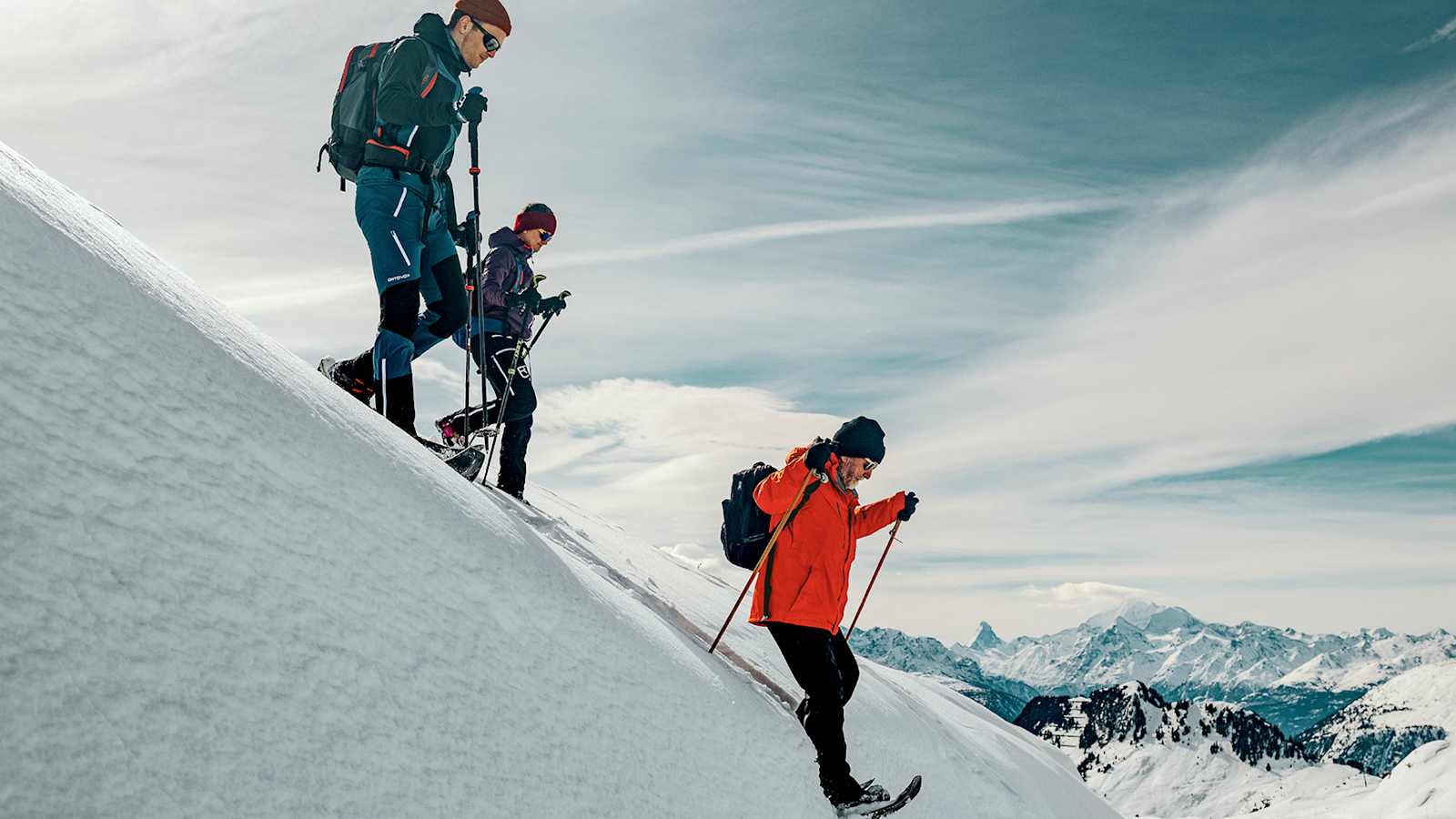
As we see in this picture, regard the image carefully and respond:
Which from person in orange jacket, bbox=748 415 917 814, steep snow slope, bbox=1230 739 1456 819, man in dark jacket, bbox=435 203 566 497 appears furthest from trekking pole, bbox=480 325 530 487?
steep snow slope, bbox=1230 739 1456 819

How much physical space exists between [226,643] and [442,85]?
16.8 feet

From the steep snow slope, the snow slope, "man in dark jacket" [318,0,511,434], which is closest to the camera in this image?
the snow slope

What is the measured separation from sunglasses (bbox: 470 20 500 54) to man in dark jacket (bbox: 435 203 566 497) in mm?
2454

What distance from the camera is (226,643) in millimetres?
2770

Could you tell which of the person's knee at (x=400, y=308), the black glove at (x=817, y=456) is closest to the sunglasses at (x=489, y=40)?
the person's knee at (x=400, y=308)

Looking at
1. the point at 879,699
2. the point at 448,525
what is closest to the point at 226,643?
the point at 448,525

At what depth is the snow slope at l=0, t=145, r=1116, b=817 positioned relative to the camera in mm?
2412

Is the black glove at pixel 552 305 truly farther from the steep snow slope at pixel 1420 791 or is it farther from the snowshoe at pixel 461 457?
the steep snow slope at pixel 1420 791

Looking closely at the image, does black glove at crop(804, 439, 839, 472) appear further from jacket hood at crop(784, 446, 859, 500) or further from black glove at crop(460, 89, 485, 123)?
black glove at crop(460, 89, 485, 123)

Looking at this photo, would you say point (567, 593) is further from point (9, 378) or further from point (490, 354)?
point (490, 354)

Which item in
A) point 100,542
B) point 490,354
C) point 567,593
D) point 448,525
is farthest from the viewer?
point 490,354

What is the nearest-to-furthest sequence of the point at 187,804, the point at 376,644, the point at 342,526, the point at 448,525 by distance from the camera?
the point at 187,804 < the point at 376,644 < the point at 342,526 < the point at 448,525

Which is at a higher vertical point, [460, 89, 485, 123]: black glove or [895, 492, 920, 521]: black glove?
[460, 89, 485, 123]: black glove

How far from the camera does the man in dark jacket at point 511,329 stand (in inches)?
366
